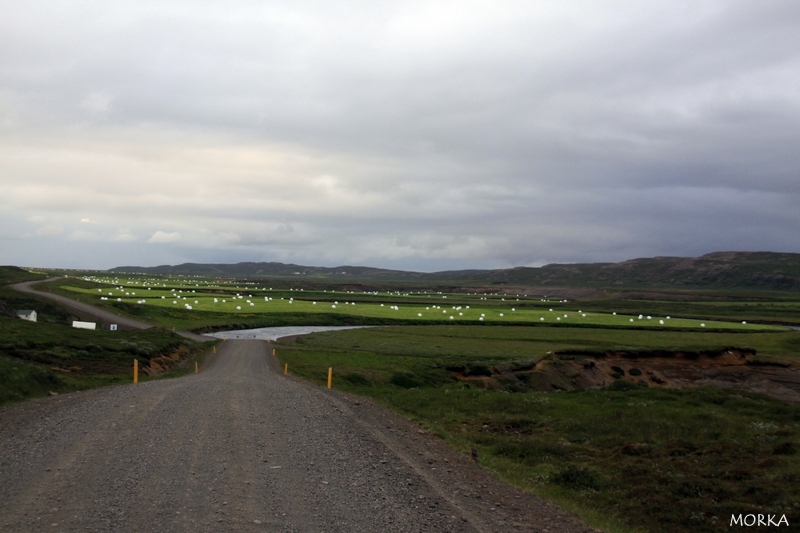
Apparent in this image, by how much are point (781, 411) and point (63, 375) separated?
2969 cm

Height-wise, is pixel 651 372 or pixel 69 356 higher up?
pixel 69 356

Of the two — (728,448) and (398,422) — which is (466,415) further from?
(728,448)

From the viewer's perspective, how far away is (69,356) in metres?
32.6

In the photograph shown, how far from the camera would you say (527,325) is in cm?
9125

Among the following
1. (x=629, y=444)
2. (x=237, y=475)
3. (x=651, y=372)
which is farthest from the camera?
(x=651, y=372)

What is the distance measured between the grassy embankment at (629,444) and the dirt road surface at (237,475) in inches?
79.8

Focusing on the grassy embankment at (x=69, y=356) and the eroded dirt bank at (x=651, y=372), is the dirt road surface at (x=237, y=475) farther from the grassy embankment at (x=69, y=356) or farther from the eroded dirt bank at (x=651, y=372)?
the eroded dirt bank at (x=651, y=372)

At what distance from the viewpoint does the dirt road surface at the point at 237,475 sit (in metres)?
8.39

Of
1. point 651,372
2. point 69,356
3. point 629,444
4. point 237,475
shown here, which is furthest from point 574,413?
point 651,372

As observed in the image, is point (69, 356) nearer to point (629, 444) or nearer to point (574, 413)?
point (574, 413)

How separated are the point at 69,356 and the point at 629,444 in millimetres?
27849

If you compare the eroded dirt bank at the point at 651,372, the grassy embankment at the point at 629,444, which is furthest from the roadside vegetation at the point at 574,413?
the eroded dirt bank at the point at 651,372


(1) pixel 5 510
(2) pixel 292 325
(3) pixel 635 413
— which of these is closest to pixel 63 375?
(1) pixel 5 510

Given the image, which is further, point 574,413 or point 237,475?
point 574,413
